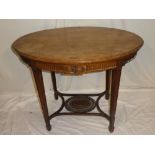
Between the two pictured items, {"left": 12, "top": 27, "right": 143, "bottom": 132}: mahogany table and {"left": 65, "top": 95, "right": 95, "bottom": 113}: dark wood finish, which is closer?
{"left": 12, "top": 27, "right": 143, "bottom": 132}: mahogany table

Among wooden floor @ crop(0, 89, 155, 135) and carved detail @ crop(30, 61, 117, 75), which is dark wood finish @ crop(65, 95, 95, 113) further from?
carved detail @ crop(30, 61, 117, 75)

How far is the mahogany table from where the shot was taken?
105 centimetres

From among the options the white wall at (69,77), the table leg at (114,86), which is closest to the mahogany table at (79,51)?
the table leg at (114,86)

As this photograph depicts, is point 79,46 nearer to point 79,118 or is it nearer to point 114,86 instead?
point 114,86

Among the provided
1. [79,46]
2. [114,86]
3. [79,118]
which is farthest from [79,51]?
[79,118]

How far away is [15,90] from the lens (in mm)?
1903

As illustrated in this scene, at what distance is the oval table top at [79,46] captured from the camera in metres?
1.05

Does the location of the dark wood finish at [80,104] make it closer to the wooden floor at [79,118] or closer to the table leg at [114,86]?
the wooden floor at [79,118]

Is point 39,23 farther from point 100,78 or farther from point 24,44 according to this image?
point 100,78

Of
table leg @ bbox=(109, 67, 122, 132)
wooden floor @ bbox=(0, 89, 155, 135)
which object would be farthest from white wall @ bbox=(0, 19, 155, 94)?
table leg @ bbox=(109, 67, 122, 132)
